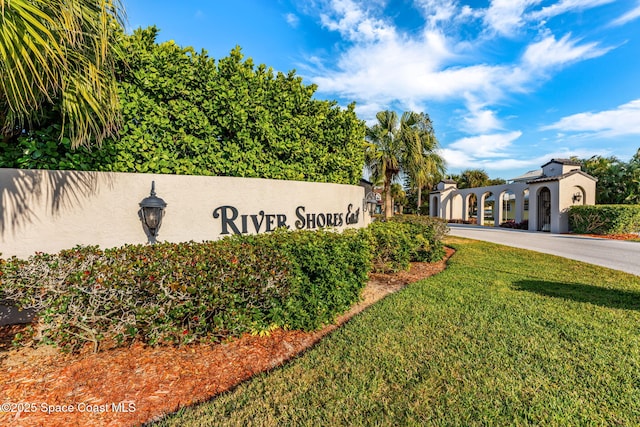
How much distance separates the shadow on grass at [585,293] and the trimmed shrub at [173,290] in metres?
4.57

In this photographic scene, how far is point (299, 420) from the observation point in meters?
2.15

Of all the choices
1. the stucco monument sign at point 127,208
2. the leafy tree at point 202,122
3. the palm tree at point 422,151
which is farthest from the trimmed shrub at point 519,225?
the stucco monument sign at point 127,208

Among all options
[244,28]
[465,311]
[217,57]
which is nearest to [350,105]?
A: [244,28]

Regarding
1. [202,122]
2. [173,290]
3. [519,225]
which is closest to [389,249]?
[202,122]

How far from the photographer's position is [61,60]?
2.69m

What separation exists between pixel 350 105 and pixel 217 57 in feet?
10.7

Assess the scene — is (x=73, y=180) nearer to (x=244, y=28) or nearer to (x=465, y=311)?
(x=244, y=28)

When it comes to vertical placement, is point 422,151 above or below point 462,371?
above

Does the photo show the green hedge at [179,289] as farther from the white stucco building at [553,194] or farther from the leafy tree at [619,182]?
the leafy tree at [619,182]

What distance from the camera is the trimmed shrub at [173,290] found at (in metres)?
2.66

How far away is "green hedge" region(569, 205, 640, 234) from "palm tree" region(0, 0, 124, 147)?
21982 mm

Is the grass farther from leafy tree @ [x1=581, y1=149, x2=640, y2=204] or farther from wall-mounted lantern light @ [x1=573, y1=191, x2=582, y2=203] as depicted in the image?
leafy tree @ [x1=581, y1=149, x2=640, y2=204]

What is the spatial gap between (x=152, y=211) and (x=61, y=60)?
194 cm

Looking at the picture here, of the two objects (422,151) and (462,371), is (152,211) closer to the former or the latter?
(462,371)
